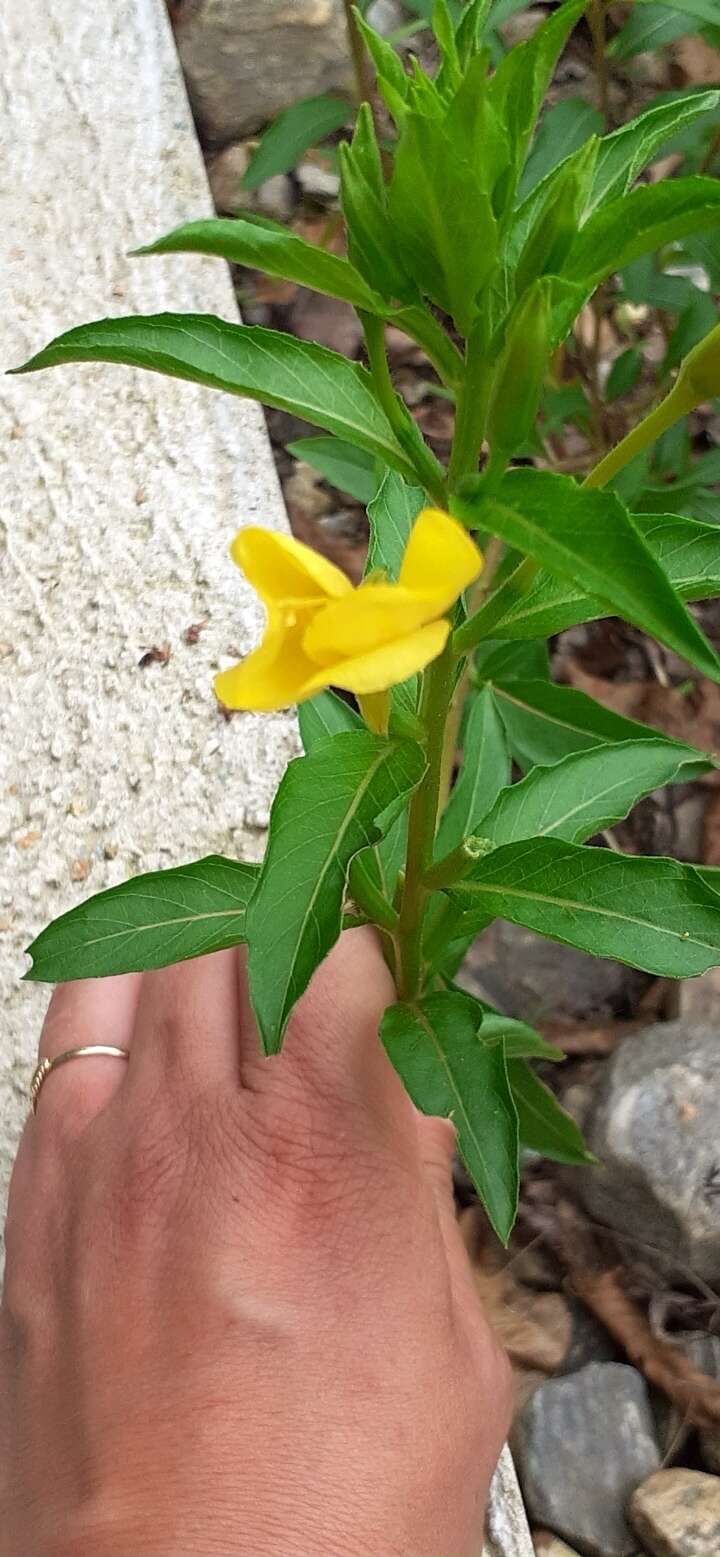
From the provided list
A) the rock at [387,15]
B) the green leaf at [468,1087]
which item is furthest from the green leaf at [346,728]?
the rock at [387,15]

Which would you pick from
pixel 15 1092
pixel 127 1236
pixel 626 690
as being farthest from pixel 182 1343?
pixel 626 690

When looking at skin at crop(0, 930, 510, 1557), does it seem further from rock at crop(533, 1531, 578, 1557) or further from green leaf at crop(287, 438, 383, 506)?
green leaf at crop(287, 438, 383, 506)

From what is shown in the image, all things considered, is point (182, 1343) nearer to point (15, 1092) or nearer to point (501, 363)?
point (15, 1092)

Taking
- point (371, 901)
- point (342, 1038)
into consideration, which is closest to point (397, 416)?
point (371, 901)

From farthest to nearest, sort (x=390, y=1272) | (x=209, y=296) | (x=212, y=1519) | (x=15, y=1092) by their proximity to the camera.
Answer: (x=209, y=296) → (x=15, y=1092) → (x=390, y=1272) → (x=212, y=1519)

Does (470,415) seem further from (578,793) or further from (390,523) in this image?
(578,793)

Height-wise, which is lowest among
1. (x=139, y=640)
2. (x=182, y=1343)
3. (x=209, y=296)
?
(x=182, y=1343)
